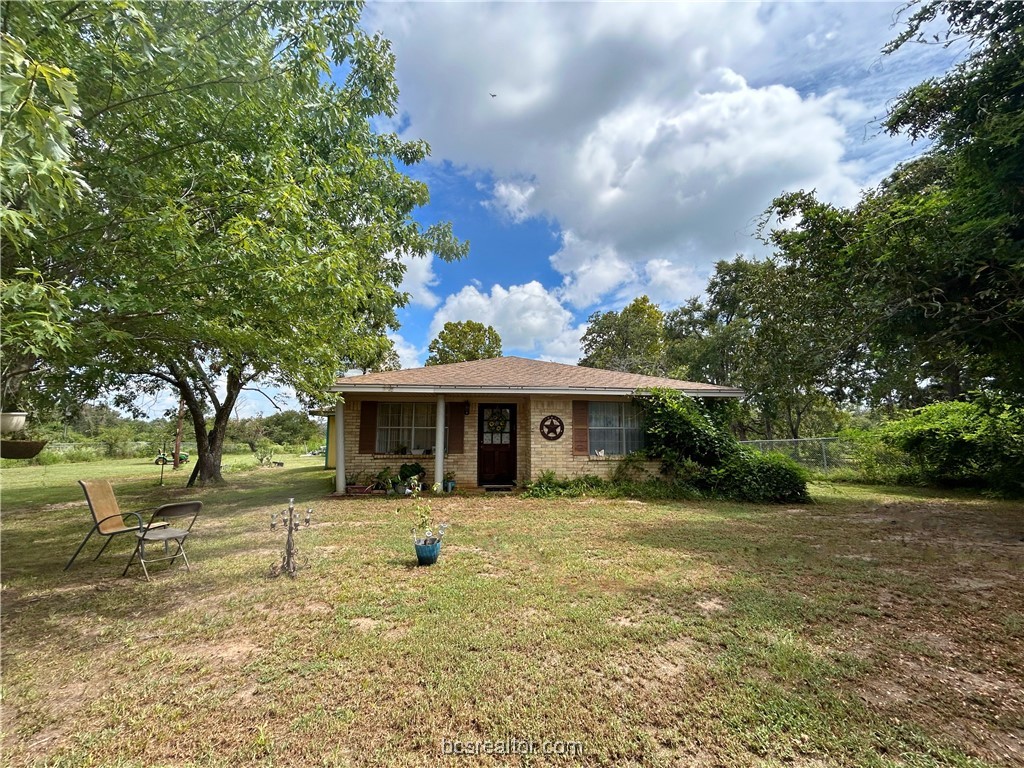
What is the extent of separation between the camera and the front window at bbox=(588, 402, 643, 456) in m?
11.1

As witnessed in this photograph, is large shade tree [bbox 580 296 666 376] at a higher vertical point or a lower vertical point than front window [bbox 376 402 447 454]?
higher

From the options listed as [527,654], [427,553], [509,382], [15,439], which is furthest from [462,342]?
[527,654]

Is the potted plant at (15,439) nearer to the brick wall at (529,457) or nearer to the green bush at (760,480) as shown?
the brick wall at (529,457)

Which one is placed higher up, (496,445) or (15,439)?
(15,439)

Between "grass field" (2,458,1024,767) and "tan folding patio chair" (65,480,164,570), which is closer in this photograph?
"grass field" (2,458,1024,767)

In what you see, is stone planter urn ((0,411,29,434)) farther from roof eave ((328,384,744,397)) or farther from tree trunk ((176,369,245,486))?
tree trunk ((176,369,245,486))

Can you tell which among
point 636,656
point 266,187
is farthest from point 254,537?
point 636,656

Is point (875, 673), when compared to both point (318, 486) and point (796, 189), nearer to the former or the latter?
point (796, 189)

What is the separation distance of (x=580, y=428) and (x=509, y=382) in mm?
2231

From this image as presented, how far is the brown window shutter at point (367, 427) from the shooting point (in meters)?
10.8

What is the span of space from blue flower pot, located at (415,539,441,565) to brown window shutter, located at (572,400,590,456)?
6267 mm

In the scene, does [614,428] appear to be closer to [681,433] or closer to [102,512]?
[681,433]

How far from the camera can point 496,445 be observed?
11469 mm

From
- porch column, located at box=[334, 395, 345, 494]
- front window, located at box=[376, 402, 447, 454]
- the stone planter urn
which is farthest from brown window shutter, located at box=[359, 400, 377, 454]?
the stone planter urn
